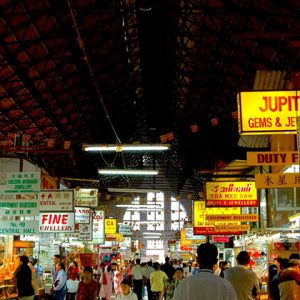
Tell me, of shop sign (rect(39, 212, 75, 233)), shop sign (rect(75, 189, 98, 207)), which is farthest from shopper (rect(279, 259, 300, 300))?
shop sign (rect(75, 189, 98, 207))

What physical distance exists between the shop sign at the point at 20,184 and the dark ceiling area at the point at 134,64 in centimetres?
211

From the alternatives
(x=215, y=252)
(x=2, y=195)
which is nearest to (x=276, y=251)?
(x=2, y=195)

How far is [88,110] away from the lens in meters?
28.5

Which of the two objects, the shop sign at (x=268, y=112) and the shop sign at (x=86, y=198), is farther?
the shop sign at (x=86, y=198)

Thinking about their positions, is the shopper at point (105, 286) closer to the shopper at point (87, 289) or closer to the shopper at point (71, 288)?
the shopper at point (71, 288)

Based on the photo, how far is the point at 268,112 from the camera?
387 inches

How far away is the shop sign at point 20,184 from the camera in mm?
15250

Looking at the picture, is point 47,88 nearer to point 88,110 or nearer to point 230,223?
point 88,110

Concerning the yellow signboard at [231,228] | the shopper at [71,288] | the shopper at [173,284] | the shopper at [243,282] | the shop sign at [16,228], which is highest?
the yellow signboard at [231,228]

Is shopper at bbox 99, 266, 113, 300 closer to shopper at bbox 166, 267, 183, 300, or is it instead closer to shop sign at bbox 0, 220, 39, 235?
shopper at bbox 166, 267, 183, 300

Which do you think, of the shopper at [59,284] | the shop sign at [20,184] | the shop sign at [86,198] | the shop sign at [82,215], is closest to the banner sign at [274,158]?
the shop sign at [20,184]

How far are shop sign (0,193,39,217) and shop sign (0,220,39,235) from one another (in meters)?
0.20

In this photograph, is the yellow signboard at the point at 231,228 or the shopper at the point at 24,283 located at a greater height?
the yellow signboard at the point at 231,228

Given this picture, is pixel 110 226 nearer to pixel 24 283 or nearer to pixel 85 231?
pixel 85 231
